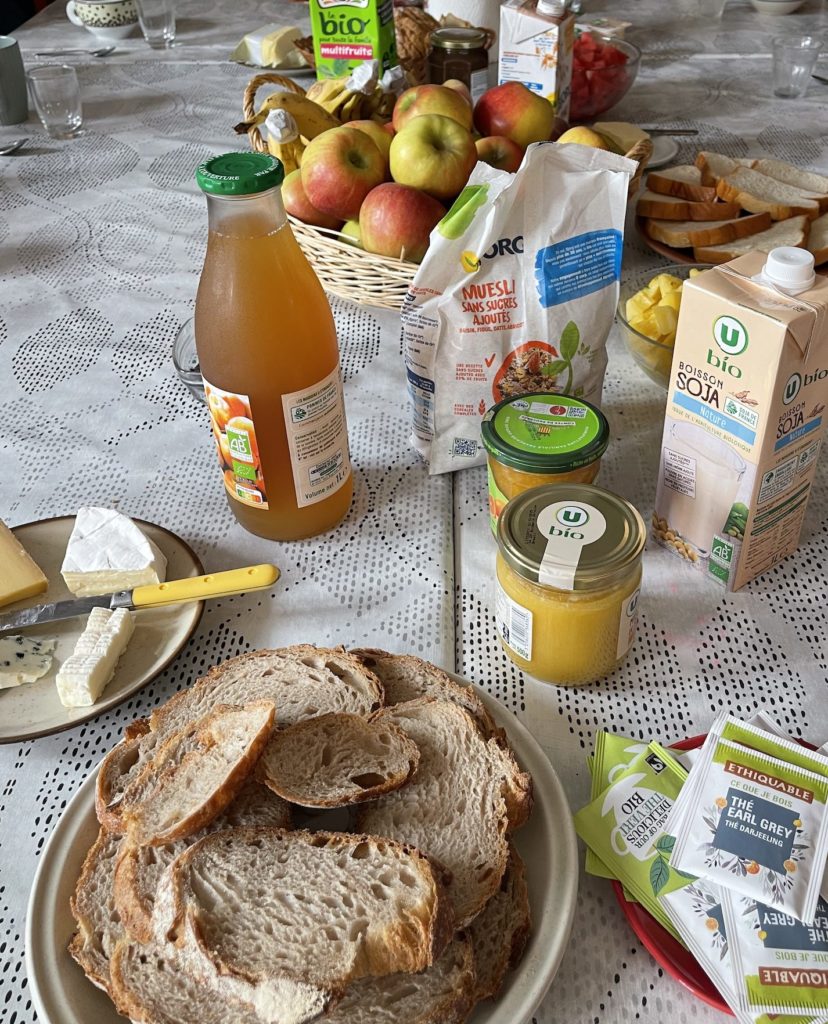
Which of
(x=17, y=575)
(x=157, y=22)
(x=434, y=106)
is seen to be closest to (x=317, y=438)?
(x=17, y=575)

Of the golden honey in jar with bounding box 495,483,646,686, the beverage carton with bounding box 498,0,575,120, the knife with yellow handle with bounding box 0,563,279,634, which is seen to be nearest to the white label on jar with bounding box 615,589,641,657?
the golden honey in jar with bounding box 495,483,646,686

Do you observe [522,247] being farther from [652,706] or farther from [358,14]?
[358,14]

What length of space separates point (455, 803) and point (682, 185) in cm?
107

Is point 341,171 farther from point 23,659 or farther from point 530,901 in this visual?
point 530,901

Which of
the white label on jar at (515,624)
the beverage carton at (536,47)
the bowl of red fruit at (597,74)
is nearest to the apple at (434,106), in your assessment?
the beverage carton at (536,47)

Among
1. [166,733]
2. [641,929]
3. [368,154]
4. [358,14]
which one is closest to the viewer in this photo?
[641,929]

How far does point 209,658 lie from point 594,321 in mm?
533

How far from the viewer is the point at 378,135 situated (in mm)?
1222

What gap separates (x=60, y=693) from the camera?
74cm

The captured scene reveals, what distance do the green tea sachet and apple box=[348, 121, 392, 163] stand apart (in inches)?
35.5

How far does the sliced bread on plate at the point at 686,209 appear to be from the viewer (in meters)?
Answer: 1.30

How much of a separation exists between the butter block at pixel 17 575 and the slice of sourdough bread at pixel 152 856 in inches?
13.0

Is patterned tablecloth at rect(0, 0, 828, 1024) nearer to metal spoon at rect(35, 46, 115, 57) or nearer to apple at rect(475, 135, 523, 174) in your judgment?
apple at rect(475, 135, 523, 174)

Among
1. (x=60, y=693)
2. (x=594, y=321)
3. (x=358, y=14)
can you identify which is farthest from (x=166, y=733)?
(x=358, y=14)
